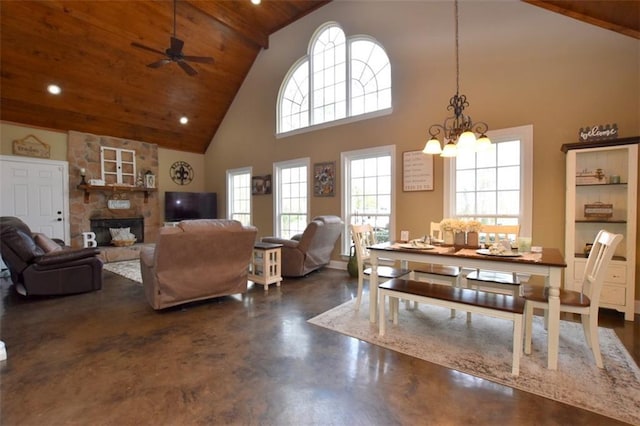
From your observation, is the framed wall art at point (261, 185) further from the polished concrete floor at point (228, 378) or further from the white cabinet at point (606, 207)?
the white cabinet at point (606, 207)

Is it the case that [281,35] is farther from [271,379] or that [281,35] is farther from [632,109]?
[271,379]

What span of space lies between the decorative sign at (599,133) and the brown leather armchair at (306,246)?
336 centimetres

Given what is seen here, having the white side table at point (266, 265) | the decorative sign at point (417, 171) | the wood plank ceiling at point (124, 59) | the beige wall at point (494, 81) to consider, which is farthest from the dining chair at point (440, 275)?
the wood plank ceiling at point (124, 59)

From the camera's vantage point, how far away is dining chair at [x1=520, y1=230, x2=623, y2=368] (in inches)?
84.1

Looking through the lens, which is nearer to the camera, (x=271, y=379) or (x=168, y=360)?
(x=271, y=379)

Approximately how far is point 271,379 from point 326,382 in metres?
0.38

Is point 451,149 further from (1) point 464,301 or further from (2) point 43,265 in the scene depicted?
(2) point 43,265

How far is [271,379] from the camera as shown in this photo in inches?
83.0

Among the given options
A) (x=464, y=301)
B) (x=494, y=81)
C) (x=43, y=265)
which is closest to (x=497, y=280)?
(x=464, y=301)

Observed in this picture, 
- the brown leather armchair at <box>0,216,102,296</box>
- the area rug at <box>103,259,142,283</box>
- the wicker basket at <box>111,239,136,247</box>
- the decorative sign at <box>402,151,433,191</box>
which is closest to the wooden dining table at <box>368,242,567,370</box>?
the decorative sign at <box>402,151,433,191</box>

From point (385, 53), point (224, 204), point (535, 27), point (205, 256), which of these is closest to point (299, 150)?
point (385, 53)

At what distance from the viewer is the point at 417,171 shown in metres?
4.84

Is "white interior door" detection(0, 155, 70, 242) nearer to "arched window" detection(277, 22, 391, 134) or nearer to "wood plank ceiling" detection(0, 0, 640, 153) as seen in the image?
"wood plank ceiling" detection(0, 0, 640, 153)

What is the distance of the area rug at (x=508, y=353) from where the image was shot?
1.91m
